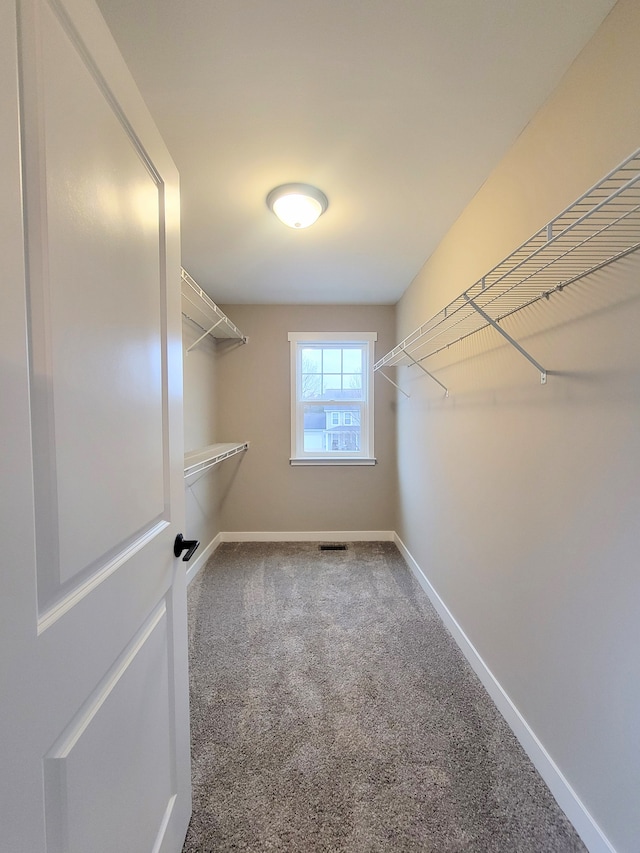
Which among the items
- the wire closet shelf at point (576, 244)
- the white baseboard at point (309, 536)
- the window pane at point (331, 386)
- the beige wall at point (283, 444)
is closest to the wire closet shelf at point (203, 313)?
the beige wall at point (283, 444)

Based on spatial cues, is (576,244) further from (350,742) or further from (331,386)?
(331,386)

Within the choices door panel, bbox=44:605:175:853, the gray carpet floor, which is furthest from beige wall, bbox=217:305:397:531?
door panel, bbox=44:605:175:853

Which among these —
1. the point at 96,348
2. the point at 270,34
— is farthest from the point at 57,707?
the point at 270,34

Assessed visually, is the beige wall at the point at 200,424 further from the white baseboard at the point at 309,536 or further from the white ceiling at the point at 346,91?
the white ceiling at the point at 346,91

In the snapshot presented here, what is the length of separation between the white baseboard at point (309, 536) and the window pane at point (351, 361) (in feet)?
5.26

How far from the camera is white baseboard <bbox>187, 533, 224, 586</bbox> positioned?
272cm

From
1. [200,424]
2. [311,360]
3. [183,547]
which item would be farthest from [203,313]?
[183,547]

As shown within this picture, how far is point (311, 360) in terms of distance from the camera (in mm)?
3609

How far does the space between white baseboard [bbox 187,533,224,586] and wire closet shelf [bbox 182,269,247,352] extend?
1.62m

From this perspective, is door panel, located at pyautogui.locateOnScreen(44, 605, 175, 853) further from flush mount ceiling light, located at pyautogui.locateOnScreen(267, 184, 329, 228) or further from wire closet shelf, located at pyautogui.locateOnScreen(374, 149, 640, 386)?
flush mount ceiling light, located at pyautogui.locateOnScreen(267, 184, 329, 228)

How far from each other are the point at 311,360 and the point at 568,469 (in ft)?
8.97

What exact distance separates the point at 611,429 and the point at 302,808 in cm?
147

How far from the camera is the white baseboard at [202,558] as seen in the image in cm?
272

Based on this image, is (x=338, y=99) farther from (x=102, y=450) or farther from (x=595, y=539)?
(x=595, y=539)
